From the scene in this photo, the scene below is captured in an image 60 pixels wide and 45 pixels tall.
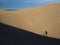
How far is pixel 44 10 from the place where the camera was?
6203 mm

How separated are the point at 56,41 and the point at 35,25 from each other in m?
2.34

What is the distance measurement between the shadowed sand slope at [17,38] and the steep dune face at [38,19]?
1819 mm

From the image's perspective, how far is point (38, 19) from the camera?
19.0 feet

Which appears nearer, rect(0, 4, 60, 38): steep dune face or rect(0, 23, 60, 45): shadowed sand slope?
rect(0, 23, 60, 45): shadowed sand slope

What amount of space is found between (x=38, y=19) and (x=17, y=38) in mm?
3101

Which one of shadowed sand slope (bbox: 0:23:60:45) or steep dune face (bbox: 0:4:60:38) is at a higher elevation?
steep dune face (bbox: 0:4:60:38)

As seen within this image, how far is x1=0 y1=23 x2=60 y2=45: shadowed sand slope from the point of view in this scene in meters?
2.62

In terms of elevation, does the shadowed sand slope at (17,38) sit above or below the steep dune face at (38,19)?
below

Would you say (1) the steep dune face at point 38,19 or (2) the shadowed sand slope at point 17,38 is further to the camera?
(1) the steep dune face at point 38,19

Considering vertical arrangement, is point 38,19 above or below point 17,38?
above

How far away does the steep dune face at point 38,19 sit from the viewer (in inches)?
198

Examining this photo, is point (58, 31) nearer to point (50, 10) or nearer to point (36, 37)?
point (50, 10)

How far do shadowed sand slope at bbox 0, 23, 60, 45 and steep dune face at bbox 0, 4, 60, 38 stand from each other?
5.97 ft

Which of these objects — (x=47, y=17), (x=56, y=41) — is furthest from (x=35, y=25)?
(x=56, y=41)
